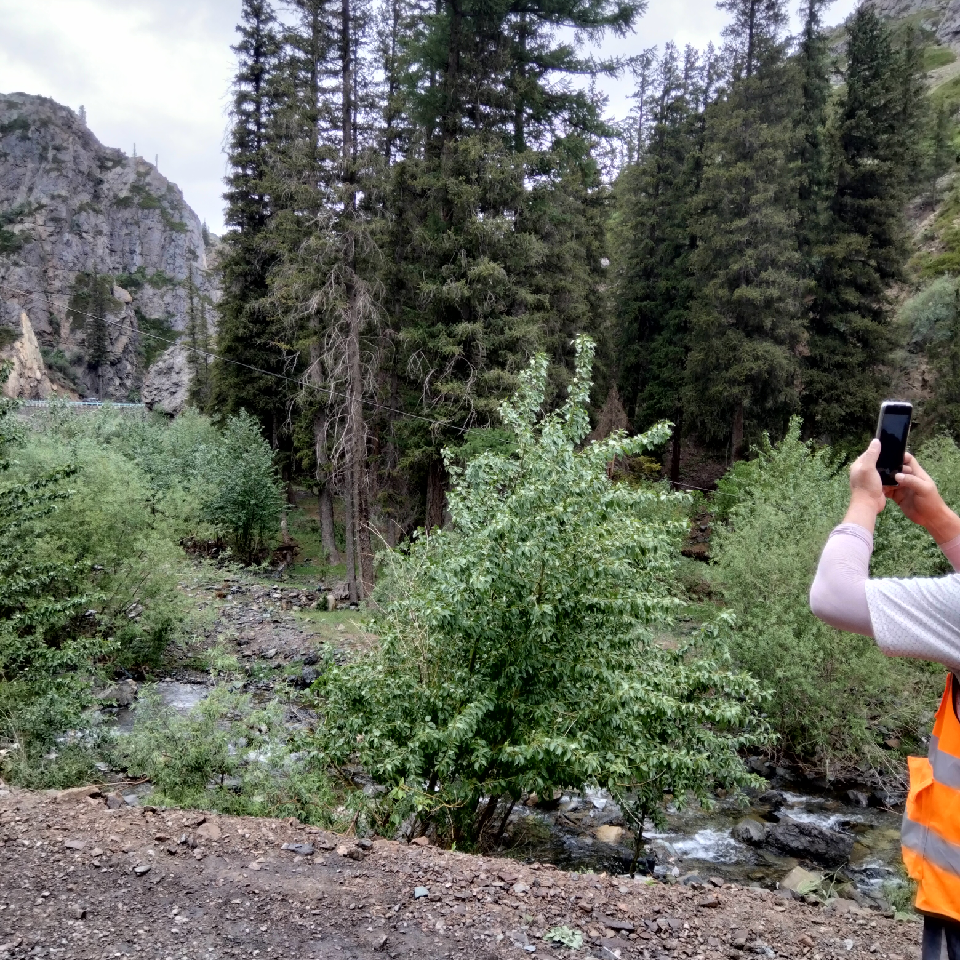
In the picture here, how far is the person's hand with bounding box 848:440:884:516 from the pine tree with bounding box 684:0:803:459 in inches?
931

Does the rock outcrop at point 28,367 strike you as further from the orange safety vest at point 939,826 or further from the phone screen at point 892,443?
the orange safety vest at point 939,826

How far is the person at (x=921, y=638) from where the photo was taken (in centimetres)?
178

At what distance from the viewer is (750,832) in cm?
988

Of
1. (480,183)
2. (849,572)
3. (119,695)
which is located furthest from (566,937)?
(480,183)

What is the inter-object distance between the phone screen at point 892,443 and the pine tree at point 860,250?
25.3m

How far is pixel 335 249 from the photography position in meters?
18.3

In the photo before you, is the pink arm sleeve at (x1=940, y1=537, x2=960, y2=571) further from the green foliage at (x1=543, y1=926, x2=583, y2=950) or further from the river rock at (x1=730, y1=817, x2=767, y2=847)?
the river rock at (x1=730, y1=817, x2=767, y2=847)

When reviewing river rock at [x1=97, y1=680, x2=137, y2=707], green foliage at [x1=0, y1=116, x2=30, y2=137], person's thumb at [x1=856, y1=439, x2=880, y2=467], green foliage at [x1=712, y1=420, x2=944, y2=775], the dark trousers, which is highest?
green foliage at [x1=0, y1=116, x2=30, y2=137]

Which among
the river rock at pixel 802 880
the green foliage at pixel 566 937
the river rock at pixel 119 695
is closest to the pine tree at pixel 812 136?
the river rock at pixel 802 880

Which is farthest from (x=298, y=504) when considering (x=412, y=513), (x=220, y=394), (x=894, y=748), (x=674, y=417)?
(x=894, y=748)

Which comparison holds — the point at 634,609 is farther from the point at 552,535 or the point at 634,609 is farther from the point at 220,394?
the point at 220,394

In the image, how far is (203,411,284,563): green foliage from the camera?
23.9 metres

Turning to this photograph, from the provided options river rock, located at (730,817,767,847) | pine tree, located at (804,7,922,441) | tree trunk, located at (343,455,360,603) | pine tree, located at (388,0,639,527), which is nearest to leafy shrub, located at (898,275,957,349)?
pine tree, located at (804,7,922,441)

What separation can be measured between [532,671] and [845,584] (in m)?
4.68
